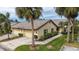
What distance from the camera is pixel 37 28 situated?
202cm

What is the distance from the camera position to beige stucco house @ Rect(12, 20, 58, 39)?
2.01 m

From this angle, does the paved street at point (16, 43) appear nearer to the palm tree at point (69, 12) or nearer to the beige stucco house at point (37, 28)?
the beige stucco house at point (37, 28)

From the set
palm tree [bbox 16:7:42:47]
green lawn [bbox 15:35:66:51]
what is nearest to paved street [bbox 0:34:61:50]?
green lawn [bbox 15:35:66:51]

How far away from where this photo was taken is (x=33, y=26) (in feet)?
A: 6.61

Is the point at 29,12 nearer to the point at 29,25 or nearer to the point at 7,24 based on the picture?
the point at 29,25

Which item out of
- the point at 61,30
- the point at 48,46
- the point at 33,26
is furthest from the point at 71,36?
the point at 33,26

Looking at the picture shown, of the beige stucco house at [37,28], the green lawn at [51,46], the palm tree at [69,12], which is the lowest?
the green lawn at [51,46]

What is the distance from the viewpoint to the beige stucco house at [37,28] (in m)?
2.01

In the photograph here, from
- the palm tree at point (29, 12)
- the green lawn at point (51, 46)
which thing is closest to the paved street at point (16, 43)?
the green lawn at point (51, 46)
